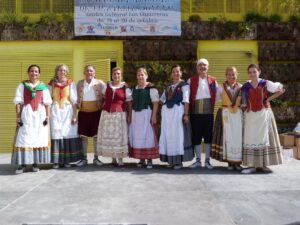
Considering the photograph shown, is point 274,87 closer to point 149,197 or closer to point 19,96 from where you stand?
point 149,197

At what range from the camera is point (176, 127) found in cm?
660

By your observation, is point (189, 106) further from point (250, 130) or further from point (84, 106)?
point (84, 106)

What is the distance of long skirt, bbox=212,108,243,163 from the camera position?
6402mm

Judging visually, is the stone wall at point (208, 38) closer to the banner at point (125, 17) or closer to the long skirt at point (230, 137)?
the banner at point (125, 17)

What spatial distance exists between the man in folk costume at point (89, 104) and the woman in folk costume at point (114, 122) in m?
0.19

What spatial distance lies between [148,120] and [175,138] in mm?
490

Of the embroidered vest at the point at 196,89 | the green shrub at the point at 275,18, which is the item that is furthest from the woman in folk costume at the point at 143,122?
the green shrub at the point at 275,18

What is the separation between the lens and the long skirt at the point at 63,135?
22.1ft

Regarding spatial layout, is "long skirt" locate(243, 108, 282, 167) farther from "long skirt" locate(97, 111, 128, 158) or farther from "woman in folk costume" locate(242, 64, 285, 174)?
"long skirt" locate(97, 111, 128, 158)

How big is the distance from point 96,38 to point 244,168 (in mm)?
5029

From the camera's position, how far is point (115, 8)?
9.89m

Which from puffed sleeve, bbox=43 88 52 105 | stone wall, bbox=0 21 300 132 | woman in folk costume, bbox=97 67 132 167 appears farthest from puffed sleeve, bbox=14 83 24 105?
stone wall, bbox=0 21 300 132

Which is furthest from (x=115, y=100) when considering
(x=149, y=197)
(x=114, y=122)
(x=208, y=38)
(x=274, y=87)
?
(x=208, y=38)

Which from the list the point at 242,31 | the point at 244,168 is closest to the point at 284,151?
the point at 244,168
